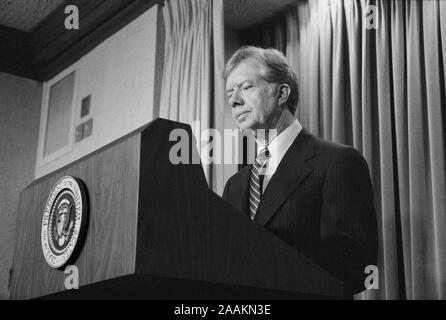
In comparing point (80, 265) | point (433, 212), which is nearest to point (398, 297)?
point (433, 212)

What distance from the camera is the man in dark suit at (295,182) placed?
4.73 feet

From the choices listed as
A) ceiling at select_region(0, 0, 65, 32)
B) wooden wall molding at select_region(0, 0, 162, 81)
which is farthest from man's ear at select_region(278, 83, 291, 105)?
ceiling at select_region(0, 0, 65, 32)

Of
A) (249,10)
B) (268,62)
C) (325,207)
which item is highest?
(249,10)

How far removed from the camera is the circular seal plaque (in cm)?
111

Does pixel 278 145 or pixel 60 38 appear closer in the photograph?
pixel 278 145

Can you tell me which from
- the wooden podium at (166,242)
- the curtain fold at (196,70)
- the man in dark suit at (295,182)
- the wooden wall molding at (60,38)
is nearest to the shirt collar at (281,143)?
the man in dark suit at (295,182)

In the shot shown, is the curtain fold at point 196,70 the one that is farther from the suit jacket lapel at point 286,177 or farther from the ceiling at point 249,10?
the suit jacket lapel at point 286,177

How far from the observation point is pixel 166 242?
98cm

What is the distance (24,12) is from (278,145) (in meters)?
2.97

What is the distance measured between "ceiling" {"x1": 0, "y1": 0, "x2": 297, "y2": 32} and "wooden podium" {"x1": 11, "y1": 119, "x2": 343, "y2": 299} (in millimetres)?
2566

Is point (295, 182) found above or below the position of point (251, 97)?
below

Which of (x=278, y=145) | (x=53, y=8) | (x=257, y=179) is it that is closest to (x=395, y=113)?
(x=278, y=145)

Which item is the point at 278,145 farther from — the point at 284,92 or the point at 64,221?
the point at 64,221

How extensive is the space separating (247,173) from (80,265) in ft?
2.72
